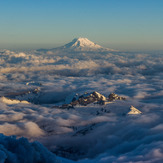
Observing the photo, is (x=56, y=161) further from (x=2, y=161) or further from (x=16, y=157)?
(x=2, y=161)

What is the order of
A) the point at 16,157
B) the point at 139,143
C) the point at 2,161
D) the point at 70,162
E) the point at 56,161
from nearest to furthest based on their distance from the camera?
the point at 2,161, the point at 16,157, the point at 56,161, the point at 139,143, the point at 70,162

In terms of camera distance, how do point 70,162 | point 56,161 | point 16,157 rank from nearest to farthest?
point 16,157 < point 56,161 < point 70,162

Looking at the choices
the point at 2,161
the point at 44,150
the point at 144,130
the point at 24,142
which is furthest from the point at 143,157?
the point at 144,130

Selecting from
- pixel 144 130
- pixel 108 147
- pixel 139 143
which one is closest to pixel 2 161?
pixel 139 143

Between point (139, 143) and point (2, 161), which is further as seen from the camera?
point (139, 143)

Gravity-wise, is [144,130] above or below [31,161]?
below

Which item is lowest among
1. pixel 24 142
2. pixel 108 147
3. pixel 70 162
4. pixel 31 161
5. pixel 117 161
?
pixel 70 162

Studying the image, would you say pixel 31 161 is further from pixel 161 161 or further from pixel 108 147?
pixel 108 147

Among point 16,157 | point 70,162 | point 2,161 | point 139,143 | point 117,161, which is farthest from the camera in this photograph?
point 70,162

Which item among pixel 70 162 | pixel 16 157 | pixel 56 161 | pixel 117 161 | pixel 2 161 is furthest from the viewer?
pixel 70 162
